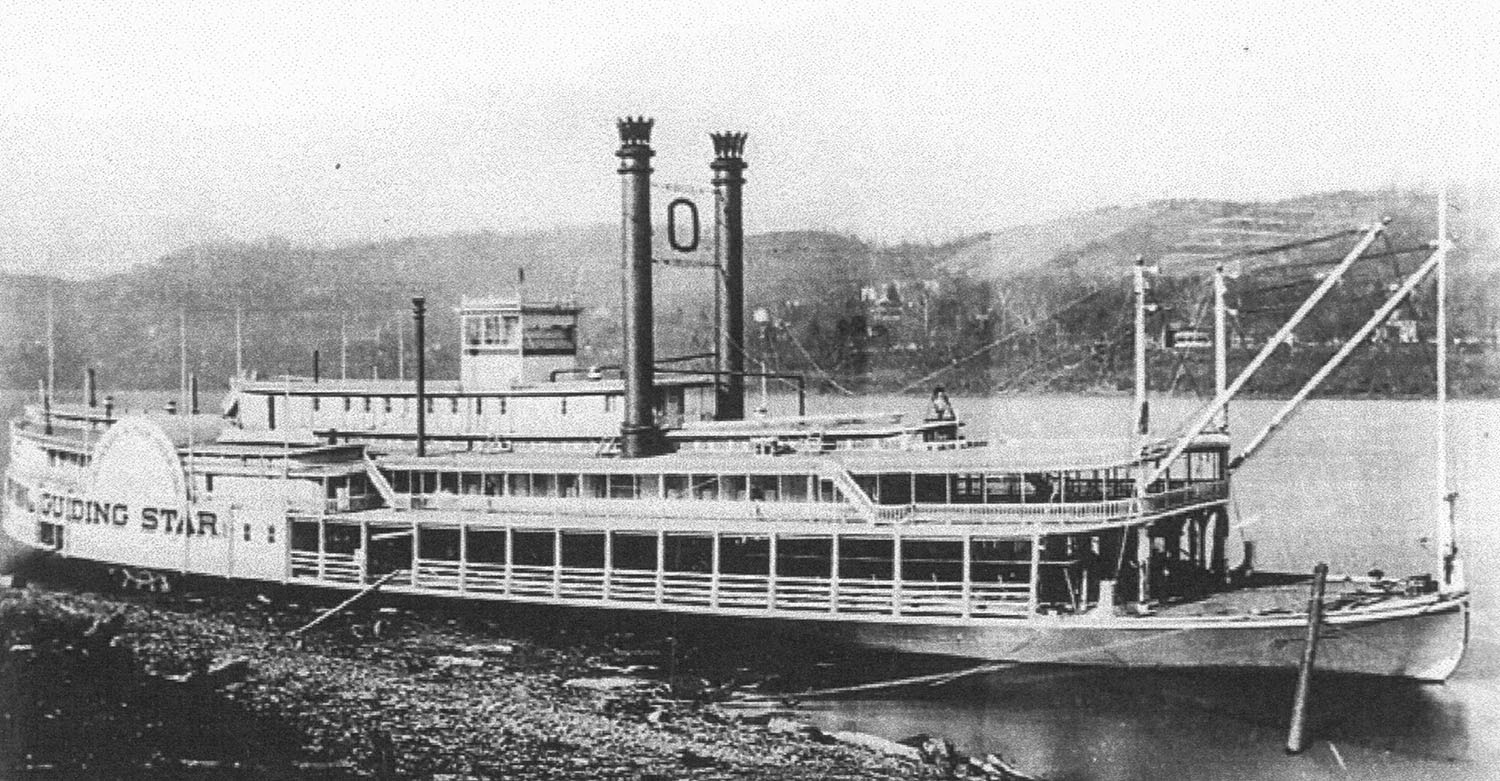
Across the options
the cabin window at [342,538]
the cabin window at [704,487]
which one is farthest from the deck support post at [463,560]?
the cabin window at [704,487]

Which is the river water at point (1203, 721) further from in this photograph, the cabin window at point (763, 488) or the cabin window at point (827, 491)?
the cabin window at point (763, 488)

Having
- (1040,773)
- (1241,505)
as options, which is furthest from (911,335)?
(1040,773)

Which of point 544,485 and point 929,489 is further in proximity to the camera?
point 544,485

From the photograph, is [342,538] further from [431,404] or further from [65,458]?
[65,458]

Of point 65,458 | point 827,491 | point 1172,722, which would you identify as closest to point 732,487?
point 827,491

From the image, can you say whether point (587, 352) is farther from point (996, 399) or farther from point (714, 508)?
point (714, 508)

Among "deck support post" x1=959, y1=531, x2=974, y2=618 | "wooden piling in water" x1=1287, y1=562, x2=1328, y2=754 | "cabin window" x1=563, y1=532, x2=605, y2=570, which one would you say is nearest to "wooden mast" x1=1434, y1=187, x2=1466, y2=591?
"wooden piling in water" x1=1287, y1=562, x2=1328, y2=754

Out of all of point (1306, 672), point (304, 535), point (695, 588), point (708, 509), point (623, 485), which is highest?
point (623, 485)

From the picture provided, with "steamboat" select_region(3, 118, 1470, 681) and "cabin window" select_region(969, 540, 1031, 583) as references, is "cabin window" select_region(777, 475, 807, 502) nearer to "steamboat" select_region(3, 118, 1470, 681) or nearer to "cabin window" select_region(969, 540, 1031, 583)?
"steamboat" select_region(3, 118, 1470, 681)
